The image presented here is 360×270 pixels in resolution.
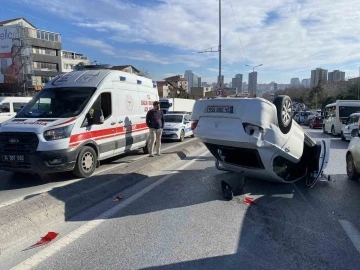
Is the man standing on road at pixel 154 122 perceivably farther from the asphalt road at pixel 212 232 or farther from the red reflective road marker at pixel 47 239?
the red reflective road marker at pixel 47 239

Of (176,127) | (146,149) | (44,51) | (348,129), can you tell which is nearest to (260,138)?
(146,149)

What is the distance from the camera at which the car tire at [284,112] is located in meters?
5.36

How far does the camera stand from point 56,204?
4.86m

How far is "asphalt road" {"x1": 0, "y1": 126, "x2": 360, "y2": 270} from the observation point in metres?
3.46

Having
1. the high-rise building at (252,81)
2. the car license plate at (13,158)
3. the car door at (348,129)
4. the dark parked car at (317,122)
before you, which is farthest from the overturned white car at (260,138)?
the high-rise building at (252,81)

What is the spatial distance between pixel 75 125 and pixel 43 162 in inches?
40.6

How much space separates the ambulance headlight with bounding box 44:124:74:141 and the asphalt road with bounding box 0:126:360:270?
1.81m

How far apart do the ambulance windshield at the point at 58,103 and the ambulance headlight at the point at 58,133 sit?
52 centimetres

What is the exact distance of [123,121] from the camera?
8.84m

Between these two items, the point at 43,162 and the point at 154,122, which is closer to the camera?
the point at 43,162

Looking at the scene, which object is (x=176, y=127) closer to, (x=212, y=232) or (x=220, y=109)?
(x=220, y=109)

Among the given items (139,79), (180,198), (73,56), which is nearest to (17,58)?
(73,56)

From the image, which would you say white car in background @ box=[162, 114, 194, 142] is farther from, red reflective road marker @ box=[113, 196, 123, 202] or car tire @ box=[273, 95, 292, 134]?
car tire @ box=[273, 95, 292, 134]

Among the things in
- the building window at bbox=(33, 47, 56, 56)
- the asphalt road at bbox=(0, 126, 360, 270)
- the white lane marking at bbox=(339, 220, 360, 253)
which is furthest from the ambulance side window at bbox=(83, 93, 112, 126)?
the building window at bbox=(33, 47, 56, 56)
